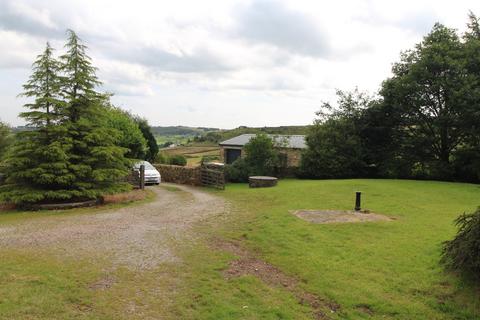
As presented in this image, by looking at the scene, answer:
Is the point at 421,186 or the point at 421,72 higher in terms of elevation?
the point at 421,72

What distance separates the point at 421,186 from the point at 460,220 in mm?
13353

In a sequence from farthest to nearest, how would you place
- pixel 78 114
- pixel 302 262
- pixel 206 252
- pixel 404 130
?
pixel 404 130 → pixel 78 114 → pixel 206 252 → pixel 302 262

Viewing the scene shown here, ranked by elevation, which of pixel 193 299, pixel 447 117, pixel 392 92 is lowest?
pixel 193 299

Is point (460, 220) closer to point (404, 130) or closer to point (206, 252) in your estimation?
point (206, 252)

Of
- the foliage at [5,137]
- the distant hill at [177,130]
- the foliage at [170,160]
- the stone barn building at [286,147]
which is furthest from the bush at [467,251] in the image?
the distant hill at [177,130]

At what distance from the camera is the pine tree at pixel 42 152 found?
13.8 meters

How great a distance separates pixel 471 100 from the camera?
68.3 feet

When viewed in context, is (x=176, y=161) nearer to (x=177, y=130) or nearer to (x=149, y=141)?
(x=149, y=141)

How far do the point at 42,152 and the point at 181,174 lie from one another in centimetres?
1062

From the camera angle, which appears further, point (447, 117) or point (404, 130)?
point (404, 130)

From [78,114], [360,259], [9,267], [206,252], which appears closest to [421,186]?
[360,259]

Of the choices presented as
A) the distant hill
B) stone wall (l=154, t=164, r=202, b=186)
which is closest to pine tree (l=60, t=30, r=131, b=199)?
stone wall (l=154, t=164, r=202, b=186)

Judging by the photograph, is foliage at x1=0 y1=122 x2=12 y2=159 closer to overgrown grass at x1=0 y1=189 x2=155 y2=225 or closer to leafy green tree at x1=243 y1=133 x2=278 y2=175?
overgrown grass at x1=0 y1=189 x2=155 y2=225

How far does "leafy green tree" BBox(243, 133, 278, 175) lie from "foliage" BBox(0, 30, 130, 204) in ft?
34.9
